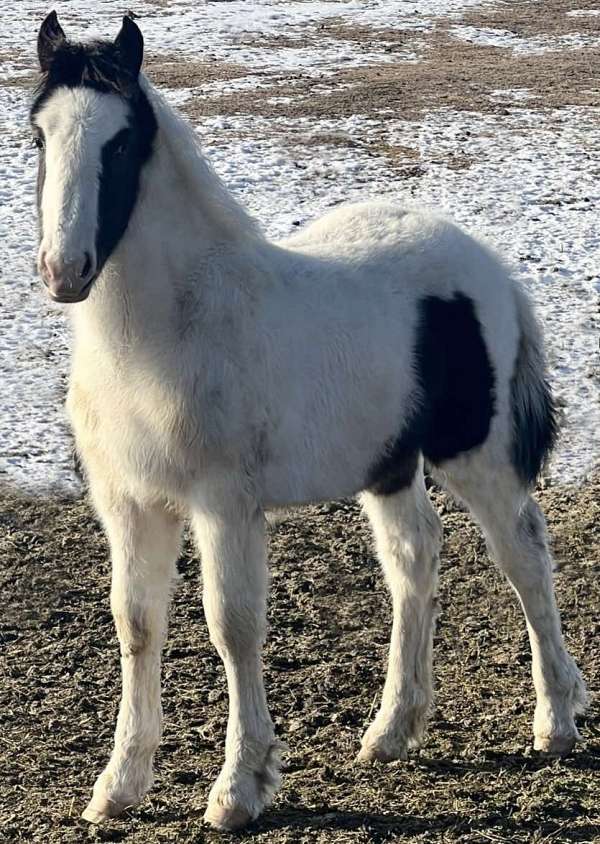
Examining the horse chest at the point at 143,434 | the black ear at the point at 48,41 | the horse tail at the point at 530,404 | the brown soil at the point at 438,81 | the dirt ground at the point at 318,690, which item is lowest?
the brown soil at the point at 438,81

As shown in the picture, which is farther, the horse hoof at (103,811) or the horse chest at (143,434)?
the horse hoof at (103,811)

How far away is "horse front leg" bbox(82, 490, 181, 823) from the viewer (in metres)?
4.61

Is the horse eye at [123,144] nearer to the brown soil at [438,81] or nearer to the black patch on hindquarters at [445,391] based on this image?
the black patch on hindquarters at [445,391]

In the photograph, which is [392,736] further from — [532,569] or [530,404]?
[530,404]

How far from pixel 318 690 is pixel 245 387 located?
5.35ft

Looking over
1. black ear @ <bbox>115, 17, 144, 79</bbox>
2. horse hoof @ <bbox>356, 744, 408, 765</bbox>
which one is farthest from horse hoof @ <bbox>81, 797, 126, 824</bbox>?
black ear @ <bbox>115, 17, 144, 79</bbox>

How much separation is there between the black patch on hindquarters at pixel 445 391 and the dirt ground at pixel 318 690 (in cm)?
101

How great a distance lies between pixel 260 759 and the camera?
4.56 meters

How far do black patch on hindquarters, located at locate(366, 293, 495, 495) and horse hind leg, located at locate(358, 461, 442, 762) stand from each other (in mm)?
293

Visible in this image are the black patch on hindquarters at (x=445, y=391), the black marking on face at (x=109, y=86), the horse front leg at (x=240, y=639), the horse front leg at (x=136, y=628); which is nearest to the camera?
the black marking on face at (x=109, y=86)

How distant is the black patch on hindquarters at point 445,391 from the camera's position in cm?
482

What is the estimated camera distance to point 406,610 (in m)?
5.23

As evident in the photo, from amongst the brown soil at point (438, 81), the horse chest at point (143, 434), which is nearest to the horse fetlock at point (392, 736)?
the horse chest at point (143, 434)

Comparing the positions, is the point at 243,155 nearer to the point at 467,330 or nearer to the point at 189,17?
the point at 189,17
